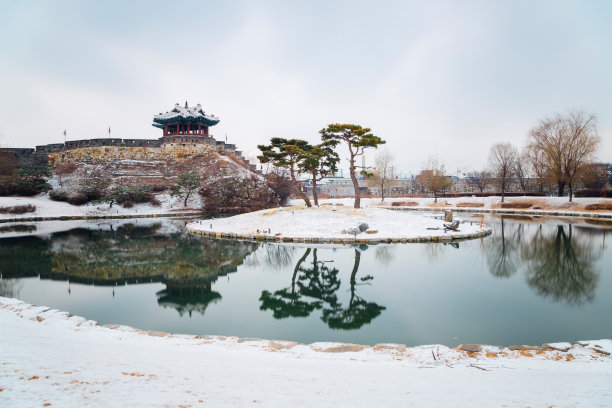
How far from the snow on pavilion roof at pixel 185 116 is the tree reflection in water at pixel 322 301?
44748 mm

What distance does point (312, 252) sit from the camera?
16.0m

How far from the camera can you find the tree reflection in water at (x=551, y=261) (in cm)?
1019

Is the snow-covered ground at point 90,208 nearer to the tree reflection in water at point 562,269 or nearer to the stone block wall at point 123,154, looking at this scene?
the stone block wall at point 123,154

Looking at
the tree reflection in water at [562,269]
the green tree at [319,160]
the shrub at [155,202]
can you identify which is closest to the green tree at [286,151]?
the green tree at [319,160]

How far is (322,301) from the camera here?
9.37m

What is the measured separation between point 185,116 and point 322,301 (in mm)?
47773

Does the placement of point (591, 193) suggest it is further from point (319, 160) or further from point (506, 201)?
point (319, 160)

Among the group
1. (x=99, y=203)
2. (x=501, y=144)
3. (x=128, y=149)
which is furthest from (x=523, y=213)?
(x=128, y=149)

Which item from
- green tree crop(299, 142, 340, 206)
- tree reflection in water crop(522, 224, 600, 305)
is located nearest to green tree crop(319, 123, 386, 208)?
green tree crop(299, 142, 340, 206)

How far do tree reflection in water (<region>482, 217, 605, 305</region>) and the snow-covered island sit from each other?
275cm

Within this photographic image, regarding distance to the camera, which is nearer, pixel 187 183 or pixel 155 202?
pixel 187 183

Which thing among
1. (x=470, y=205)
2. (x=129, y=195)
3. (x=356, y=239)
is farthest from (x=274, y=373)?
(x=470, y=205)

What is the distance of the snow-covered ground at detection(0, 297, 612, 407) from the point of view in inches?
153

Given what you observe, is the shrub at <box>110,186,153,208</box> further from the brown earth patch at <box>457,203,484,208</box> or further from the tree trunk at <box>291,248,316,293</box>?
the brown earth patch at <box>457,203,484,208</box>
